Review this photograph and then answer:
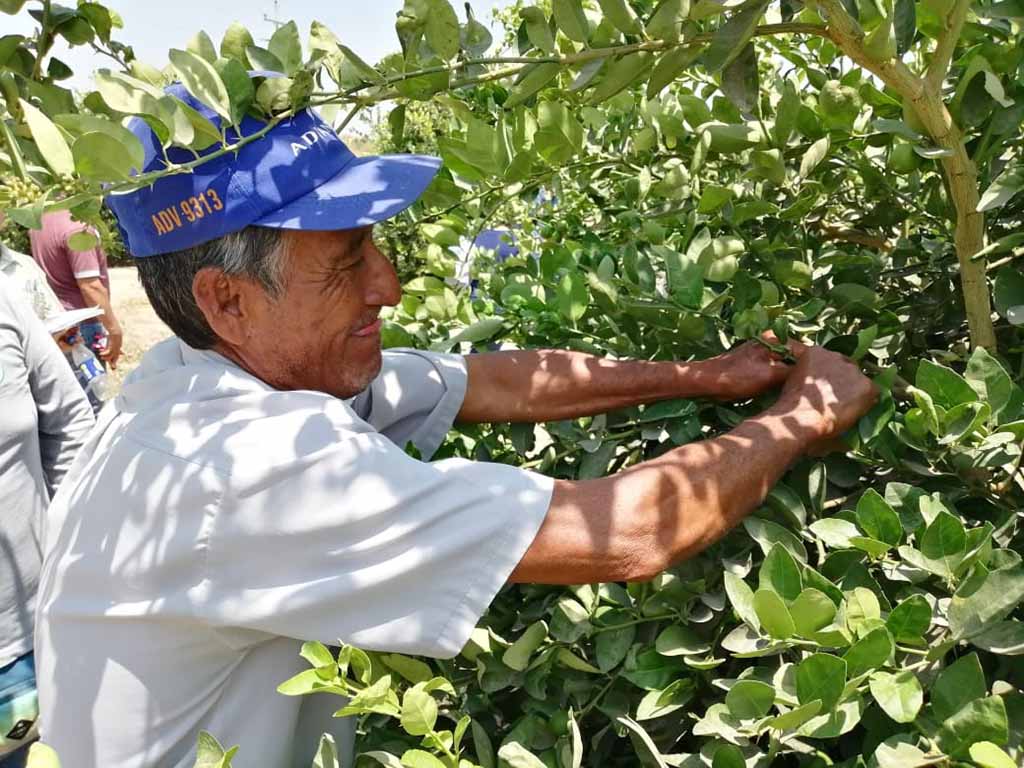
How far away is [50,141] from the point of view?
0.95 metres

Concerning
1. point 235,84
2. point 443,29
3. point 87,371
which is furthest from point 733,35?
point 87,371

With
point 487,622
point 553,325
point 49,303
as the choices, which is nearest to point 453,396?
point 553,325

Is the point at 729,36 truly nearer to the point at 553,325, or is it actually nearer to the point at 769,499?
the point at 769,499

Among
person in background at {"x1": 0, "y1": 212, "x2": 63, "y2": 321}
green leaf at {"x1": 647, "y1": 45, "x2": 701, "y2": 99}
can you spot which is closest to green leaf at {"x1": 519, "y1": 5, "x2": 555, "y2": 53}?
green leaf at {"x1": 647, "y1": 45, "x2": 701, "y2": 99}

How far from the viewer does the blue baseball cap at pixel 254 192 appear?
4.35 ft

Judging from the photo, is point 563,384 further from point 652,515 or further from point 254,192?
point 254,192

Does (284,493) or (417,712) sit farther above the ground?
(284,493)

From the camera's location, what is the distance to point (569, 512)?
1.20 m

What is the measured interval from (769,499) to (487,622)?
0.40m

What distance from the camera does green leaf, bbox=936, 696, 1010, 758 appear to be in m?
0.84

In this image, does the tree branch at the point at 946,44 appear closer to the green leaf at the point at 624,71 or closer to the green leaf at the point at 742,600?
the green leaf at the point at 624,71

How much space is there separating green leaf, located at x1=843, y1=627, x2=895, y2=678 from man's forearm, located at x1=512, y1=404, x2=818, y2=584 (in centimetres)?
30

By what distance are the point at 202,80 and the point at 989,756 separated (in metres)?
1.01

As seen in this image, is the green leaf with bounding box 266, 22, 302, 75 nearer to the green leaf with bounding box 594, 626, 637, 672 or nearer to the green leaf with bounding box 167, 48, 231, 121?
the green leaf with bounding box 167, 48, 231, 121
